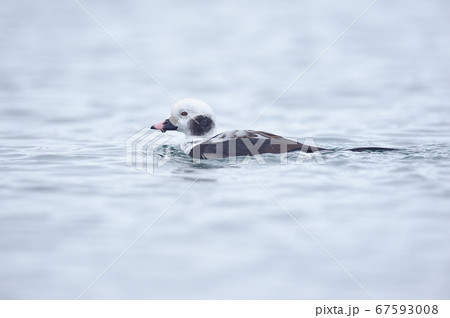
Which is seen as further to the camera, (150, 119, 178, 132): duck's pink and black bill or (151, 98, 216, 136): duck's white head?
(150, 119, 178, 132): duck's pink and black bill

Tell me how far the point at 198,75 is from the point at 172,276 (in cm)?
1180

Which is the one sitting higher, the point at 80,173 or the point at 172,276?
the point at 80,173

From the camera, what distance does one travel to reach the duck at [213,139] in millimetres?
8758

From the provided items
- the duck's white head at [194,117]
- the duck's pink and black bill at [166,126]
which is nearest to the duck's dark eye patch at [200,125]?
the duck's white head at [194,117]

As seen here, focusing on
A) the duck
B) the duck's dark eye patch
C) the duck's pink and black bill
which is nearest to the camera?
the duck

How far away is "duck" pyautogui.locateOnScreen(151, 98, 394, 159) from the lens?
8758 millimetres

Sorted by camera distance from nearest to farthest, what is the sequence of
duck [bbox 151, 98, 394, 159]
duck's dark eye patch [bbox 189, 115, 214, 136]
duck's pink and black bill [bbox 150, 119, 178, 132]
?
duck [bbox 151, 98, 394, 159] < duck's dark eye patch [bbox 189, 115, 214, 136] < duck's pink and black bill [bbox 150, 119, 178, 132]

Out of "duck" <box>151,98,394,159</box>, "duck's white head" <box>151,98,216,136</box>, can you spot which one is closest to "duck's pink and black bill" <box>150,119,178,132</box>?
"duck" <box>151,98,394,159</box>

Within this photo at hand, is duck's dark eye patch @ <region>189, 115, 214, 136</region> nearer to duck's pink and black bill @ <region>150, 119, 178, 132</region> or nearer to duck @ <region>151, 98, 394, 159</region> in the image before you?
duck @ <region>151, 98, 394, 159</region>

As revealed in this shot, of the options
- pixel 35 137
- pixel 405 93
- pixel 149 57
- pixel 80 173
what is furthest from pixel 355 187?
pixel 149 57

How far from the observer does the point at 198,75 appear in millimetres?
17031

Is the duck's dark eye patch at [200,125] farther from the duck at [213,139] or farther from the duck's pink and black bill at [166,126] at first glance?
the duck's pink and black bill at [166,126]

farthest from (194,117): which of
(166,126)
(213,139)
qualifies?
(213,139)
